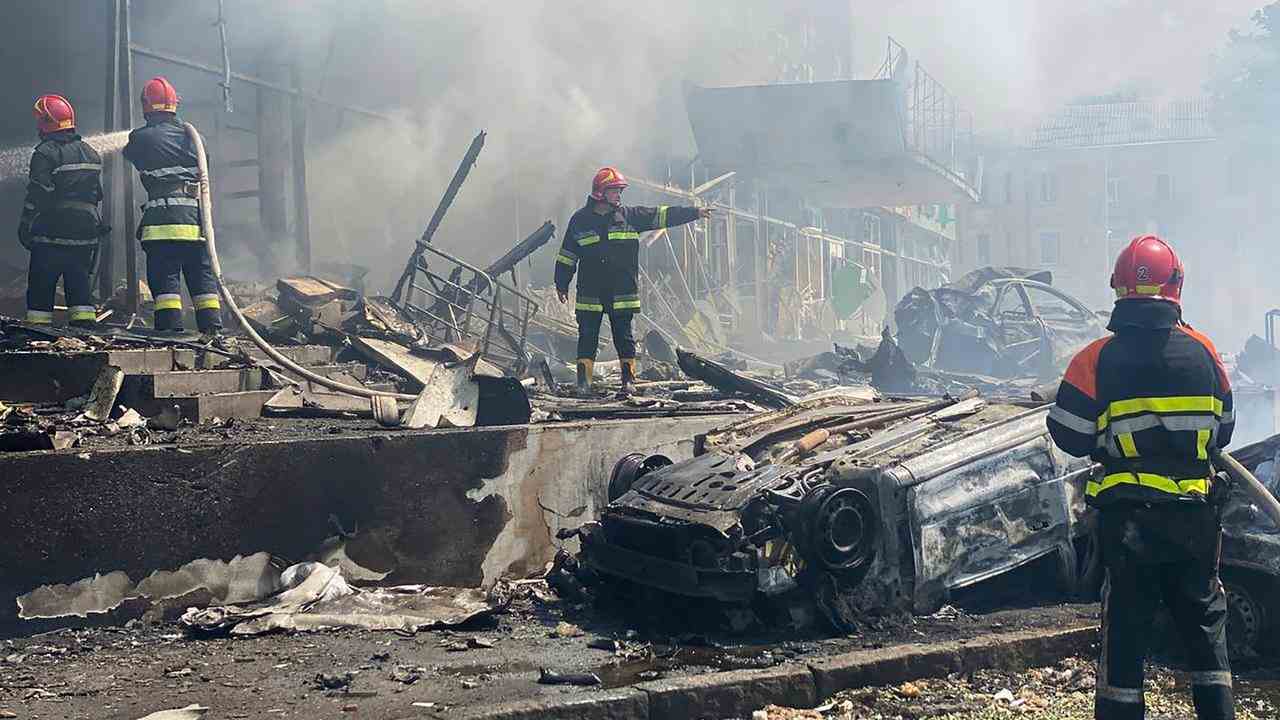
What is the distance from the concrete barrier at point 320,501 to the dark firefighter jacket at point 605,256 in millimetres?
2358

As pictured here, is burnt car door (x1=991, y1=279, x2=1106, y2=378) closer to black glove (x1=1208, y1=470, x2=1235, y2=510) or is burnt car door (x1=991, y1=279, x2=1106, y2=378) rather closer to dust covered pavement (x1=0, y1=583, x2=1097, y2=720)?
dust covered pavement (x1=0, y1=583, x2=1097, y2=720)

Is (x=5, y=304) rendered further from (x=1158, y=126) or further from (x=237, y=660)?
(x=1158, y=126)

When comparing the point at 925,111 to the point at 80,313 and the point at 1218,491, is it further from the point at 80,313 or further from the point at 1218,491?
the point at 1218,491

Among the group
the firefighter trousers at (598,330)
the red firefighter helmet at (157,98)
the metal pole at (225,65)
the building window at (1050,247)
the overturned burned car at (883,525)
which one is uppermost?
the building window at (1050,247)

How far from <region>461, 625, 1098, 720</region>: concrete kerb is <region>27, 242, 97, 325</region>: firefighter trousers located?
208 inches

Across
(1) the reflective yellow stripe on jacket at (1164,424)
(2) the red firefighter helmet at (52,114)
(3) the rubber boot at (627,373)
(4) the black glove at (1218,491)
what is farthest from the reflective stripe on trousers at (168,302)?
(4) the black glove at (1218,491)

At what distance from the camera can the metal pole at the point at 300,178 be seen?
13.4 meters

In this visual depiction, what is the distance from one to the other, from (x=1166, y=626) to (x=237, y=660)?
12.5 feet

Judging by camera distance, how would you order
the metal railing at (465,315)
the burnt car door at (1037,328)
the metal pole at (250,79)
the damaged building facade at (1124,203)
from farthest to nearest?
the damaged building facade at (1124,203) < the burnt car door at (1037,328) < the metal pole at (250,79) < the metal railing at (465,315)

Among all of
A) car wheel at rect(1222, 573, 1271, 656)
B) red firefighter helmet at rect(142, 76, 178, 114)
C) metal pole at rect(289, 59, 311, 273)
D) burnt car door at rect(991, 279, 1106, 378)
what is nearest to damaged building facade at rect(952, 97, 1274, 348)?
burnt car door at rect(991, 279, 1106, 378)

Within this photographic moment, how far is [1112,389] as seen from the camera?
3.90 meters

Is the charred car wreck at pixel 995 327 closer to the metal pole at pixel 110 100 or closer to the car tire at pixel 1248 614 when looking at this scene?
the metal pole at pixel 110 100

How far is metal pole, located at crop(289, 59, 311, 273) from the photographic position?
527 inches

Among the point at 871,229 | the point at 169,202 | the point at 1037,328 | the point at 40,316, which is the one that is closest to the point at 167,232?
the point at 169,202
